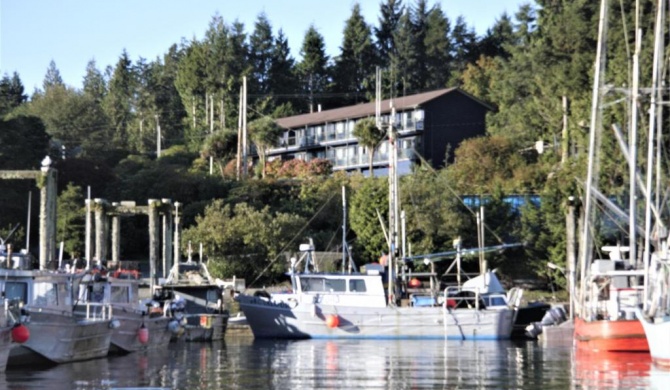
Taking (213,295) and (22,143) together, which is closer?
(213,295)

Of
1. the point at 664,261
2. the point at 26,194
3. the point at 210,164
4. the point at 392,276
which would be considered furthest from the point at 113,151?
the point at 664,261

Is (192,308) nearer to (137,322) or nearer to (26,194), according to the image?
(137,322)

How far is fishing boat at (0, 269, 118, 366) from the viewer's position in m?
34.6

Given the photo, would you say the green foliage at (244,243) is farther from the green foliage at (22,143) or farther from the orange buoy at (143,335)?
the orange buoy at (143,335)

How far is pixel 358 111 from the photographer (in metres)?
96.3

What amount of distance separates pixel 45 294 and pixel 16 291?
1.01m

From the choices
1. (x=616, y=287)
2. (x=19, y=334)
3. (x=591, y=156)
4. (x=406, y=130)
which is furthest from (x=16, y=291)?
(x=406, y=130)

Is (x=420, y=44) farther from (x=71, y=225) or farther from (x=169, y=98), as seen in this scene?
(x=71, y=225)

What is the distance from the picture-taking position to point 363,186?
70750 millimetres

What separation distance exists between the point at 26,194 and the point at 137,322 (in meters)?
29.5

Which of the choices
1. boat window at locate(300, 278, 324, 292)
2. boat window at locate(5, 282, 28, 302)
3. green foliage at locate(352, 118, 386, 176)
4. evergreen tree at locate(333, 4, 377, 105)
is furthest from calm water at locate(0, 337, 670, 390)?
evergreen tree at locate(333, 4, 377, 105)

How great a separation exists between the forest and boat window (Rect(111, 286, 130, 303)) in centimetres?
1854

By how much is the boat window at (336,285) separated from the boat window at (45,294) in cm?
1708

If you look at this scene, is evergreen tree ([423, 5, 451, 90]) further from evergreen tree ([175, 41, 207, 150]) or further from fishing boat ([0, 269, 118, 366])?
fishing boat ([0, 269, 118, 366])
